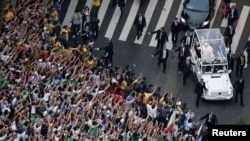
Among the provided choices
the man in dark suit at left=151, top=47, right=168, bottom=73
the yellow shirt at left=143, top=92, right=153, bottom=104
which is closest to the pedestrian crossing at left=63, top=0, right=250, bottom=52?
the man in dark suit at left=151, top=47, right=168, bottom=73

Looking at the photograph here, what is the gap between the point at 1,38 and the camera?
33.3 meters

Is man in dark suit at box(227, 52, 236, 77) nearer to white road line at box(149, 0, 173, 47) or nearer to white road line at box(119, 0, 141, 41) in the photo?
white road line at box(149, 0, 173, 47)

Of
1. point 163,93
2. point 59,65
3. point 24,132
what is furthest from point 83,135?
point 163,93

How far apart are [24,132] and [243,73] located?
13711mm

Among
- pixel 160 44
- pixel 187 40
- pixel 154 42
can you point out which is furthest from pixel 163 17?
pixel 187 40

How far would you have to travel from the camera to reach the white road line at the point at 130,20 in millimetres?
39906

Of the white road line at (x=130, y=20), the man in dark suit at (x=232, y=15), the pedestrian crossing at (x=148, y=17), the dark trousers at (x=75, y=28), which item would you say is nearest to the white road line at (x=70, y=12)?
the pedestrian crossing at (x=148, y=17)

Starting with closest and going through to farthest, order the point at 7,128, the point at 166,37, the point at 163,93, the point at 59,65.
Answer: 1. the point at 7,128
2. the point at 59,65
3. the point at 163,93
4. the point at 166,37

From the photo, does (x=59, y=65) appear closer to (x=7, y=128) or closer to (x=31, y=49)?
(x=31, y=49)

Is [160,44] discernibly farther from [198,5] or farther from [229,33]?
[229,33]

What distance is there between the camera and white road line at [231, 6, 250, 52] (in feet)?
130

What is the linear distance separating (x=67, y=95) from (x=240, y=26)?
13.1 metres

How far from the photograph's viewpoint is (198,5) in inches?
1553

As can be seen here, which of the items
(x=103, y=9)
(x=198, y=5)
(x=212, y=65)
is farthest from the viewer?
(x=103, y=9)
